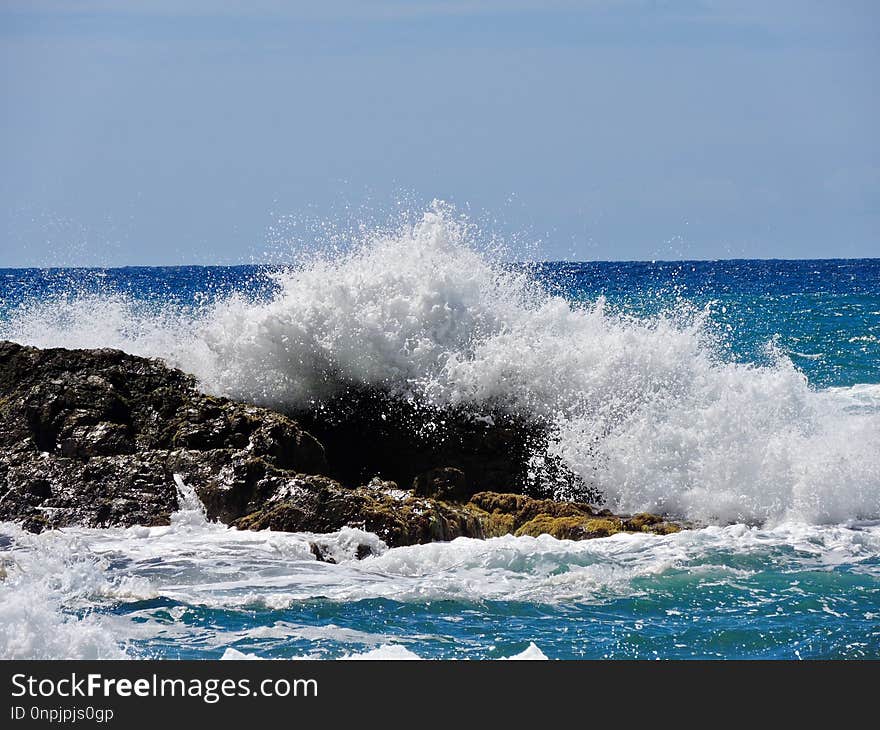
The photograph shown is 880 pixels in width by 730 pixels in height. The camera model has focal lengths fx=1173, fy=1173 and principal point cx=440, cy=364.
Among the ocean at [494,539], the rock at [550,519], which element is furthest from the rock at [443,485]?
the ocean at [494,539]

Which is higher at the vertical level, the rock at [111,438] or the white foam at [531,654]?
the rock at [111,438]

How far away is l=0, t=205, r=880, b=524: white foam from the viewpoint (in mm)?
8805

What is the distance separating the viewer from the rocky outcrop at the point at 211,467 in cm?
770

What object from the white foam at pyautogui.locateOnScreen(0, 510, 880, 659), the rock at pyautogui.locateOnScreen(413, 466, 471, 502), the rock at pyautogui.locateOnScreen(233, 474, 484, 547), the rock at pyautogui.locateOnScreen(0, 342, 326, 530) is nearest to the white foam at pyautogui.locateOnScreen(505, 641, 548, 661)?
the white foam at pyautogui.locateOnScreen(0, 510, 880, 659)

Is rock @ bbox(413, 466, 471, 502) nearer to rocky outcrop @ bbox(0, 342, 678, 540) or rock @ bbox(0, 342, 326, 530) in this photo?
rocky outcrop @ bbox(0, 342, 678, 540)

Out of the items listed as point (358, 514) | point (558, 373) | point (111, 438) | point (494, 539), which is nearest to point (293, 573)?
point (358, 514)

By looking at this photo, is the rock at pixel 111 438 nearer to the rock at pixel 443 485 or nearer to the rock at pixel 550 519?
the rock at pixel 443 485

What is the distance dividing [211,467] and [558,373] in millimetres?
3335

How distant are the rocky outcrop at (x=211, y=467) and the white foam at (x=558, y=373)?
1.85 ft

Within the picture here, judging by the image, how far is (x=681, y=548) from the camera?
753 centimetres

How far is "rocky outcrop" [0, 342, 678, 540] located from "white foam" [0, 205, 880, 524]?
0.56m

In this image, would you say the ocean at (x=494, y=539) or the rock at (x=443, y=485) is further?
the rock at (x=443, y=485)

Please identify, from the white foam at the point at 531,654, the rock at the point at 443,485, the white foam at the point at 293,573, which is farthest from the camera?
the rock at the point at 443,485

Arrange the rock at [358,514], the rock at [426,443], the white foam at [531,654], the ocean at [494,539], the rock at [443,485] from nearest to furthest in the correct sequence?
the white foam at [531,654] → the ocean at [494,539] → the rock at [358,514] → the rock at [443,485] → the rock at [426,443]
